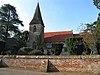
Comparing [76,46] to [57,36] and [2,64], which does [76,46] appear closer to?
[2,64]

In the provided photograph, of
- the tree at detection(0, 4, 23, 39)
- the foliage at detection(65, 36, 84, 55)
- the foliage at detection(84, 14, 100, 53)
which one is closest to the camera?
the foliage at detection(84, 14, 100, 53)

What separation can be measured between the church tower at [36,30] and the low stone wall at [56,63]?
123ft

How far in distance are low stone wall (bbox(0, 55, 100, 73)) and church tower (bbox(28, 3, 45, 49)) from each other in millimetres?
37411

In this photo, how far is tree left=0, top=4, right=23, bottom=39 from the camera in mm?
53713

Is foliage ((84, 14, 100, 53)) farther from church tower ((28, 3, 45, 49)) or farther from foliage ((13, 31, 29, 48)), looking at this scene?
church tower ((28, 3, 45, 49))

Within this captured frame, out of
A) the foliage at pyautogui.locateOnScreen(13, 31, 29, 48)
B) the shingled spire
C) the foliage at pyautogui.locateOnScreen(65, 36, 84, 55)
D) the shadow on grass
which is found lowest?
the shadow on grass

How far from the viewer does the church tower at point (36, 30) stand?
57.8 metres

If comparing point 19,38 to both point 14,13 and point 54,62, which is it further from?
point 54,62

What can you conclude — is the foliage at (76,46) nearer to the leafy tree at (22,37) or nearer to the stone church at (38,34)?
the stone church at (38,34)

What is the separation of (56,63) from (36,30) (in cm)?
4264

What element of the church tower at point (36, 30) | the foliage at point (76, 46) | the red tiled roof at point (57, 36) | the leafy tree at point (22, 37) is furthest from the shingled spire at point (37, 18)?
the foliage at point (76, 46)

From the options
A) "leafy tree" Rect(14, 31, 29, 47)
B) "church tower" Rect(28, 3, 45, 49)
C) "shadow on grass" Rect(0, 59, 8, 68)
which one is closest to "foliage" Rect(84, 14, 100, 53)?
"shadow on grass" Rect(0, 59, 8, 68)

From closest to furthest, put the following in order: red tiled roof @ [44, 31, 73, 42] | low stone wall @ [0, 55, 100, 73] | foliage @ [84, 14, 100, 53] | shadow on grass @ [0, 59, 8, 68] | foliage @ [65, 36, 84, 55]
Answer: low stone wall @ [0, 55, 100, 73] → shadow on grass @ [0, 59, 8, 68] → foliage @ [84, 14, 100, 53] → foliage @ [65, 36, 84, 55] → red tiled roof @ [44, 31, 73, 42]

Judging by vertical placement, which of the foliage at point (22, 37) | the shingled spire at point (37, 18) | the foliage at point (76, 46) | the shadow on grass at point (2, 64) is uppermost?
the shingled spire at point (37, 18)
